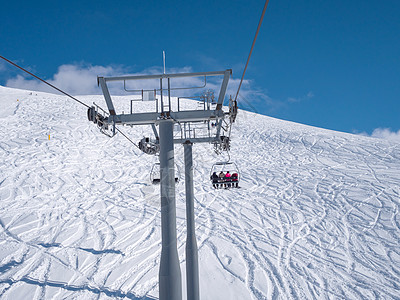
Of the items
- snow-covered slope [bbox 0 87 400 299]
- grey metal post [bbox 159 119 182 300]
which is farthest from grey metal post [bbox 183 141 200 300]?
grey metal post [bbox 159 119 182 300]

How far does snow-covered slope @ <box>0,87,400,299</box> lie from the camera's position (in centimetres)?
932

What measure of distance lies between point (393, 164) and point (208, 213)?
1637 cm

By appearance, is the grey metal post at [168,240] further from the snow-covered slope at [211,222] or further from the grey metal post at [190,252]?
the snow-covered slope at [211,222]

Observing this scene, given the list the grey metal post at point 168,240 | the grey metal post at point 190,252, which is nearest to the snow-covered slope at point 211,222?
the grey metal post at point 190,252

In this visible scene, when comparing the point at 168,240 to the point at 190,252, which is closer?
the point at 168,240

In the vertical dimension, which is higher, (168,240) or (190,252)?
(190,252)

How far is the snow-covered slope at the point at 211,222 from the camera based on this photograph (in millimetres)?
9320

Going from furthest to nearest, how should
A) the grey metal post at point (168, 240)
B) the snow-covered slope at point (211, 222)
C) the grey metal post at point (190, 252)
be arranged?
the snow-covered slope at point (211, 222), the grey metal post at point (190, 252), the grey metal post at point (168, 240)

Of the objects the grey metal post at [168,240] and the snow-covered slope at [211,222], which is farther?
the snow-covered slope at [211,222]

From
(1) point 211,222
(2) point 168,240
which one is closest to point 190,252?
(2) point 168,240

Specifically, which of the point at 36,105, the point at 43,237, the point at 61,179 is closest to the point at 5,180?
the point at 61,179

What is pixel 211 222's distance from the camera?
46.3 ft

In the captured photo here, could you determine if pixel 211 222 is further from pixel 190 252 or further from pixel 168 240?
pixel 168 240

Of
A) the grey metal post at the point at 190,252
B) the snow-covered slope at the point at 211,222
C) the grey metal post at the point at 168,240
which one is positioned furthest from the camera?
the snow-covered slope at the point at 211,222
